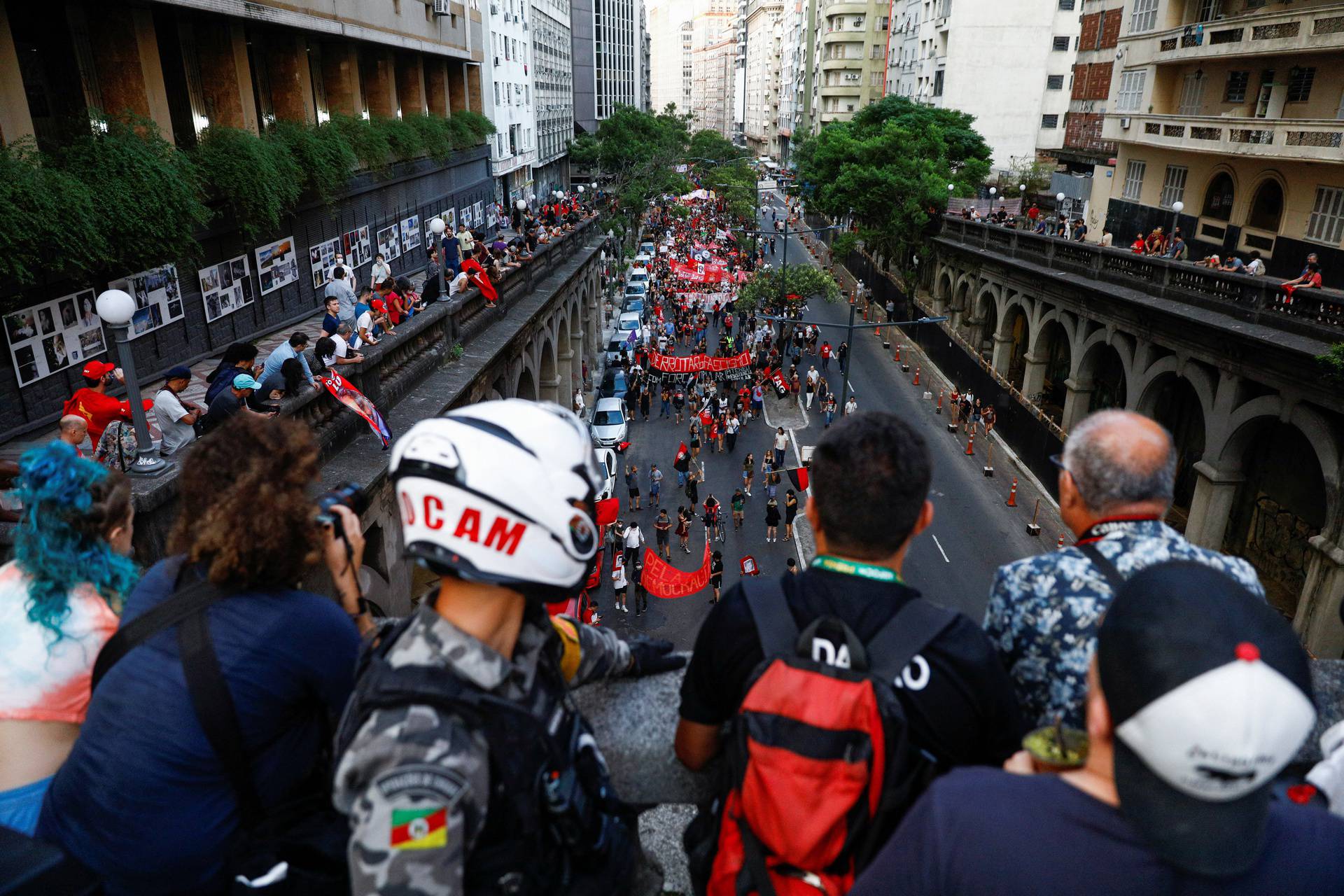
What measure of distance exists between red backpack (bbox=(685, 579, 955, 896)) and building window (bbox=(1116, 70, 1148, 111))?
3652cm

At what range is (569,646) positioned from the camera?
284cm

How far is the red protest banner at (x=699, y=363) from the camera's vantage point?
32.1 meters

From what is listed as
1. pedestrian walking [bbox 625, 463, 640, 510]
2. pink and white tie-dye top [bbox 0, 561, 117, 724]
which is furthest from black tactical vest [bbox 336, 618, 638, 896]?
pedestrian walking [bbox 625, 463, 640, 510]

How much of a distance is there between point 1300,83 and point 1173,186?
6.74 m

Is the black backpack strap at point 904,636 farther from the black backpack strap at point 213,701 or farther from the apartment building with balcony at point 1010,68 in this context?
the apartment building with balcony at point 1010,68

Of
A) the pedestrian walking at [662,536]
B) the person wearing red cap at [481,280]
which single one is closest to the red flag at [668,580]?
the pedestrian walking at [662,536]

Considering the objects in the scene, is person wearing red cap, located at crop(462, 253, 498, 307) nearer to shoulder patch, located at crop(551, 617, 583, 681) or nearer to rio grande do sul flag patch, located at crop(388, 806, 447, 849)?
shoulder patch, located at crop(551, 617, 583, 681)

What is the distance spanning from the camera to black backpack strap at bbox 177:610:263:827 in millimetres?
2332

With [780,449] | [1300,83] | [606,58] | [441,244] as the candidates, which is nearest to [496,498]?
[441,244]

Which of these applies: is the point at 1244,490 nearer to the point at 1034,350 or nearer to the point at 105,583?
the point at 1034,350

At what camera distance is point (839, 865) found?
2.26 m

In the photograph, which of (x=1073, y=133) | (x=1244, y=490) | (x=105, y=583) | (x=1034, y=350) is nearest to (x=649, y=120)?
(x=1073, y=133)

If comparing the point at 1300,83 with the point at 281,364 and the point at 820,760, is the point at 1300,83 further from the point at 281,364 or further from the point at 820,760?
the point at 820,760

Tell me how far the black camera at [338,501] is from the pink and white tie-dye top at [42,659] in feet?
2.63
